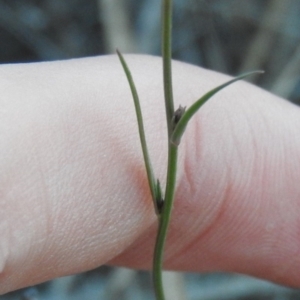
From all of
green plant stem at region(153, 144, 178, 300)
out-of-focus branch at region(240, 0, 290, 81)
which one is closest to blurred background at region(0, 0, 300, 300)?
out-of-focus branch at region(240, 0, 290, 81)

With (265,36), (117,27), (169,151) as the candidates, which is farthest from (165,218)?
(265,36)

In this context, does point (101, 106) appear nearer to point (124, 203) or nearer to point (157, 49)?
point (124, 203)

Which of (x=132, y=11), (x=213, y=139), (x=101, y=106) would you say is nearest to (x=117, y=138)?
(x=101, y=106)

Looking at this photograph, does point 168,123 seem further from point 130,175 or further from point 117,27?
point 117,27

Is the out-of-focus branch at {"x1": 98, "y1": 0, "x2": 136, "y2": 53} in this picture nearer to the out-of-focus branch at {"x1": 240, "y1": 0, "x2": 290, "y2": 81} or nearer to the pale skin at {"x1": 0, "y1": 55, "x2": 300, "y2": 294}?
the out-of-focus branch at {"x1": 240, "y1": 0, "x2": 290, "y2": 81}

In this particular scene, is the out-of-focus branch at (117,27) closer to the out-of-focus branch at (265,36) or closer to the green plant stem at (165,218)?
the out-of-focus branch at (265,36)
